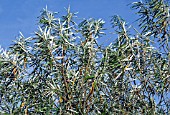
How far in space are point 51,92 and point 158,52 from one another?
2112 mm

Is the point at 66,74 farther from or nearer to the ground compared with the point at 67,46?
nearer to the ground

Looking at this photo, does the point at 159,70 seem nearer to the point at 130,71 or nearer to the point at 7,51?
the point at 130,71

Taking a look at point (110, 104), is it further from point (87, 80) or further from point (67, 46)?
point (67, 46)

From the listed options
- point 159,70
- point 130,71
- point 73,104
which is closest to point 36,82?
point 73,104

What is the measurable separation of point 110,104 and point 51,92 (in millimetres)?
1024

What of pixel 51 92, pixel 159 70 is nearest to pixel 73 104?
pixel 51 92

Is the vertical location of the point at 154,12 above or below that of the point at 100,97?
above

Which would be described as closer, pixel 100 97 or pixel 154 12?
pixel 100 97

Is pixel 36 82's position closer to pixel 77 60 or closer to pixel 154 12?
pixel 77 60

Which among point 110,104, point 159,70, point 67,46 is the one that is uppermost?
point 67,46

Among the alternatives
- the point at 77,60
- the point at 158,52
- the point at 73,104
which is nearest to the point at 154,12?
the point at 158,52

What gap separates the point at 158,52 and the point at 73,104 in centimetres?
188

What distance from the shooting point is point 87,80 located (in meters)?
7.68

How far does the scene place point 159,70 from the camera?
811cm
